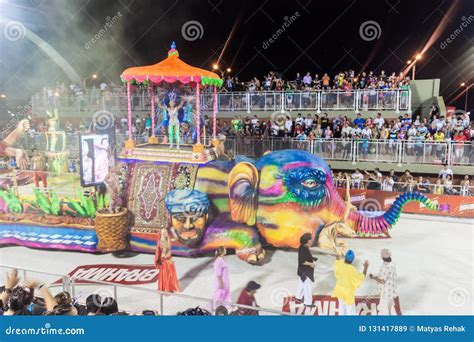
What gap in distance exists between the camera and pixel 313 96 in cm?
1536

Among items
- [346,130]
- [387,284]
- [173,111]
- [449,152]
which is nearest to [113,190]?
[173,111]

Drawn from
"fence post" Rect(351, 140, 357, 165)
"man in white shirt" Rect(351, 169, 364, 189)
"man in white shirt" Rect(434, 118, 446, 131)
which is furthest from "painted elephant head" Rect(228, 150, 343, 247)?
"man in white shirt" Rect(434, 118, 446, 131)

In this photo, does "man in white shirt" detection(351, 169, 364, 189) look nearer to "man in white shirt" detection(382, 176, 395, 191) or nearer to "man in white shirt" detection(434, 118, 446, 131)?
"man in white shirt" detection(382, 176, 395, 191)

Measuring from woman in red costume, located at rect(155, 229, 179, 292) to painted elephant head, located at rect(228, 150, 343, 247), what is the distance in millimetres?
1878

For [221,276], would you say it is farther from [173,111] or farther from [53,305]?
[173,111]

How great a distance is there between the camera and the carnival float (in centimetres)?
816

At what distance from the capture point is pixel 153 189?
9.03 m

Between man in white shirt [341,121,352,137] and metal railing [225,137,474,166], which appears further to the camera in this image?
man in white shirt [341,121,352,137]

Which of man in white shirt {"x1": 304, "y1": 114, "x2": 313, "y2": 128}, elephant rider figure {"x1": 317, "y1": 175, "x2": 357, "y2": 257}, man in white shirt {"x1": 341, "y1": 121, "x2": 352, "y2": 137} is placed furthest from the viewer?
man in white shirt {"x1": 304, "y1": 114, "x2": 313, "y2": 128}

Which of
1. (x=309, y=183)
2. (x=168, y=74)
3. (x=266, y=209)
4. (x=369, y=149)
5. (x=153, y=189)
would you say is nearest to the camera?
(x=309, y=183)

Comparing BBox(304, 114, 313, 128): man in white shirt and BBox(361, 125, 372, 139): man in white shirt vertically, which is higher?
BBox(304, 114, 313, 128): man in white shirt

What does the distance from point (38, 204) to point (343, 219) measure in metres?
6.72

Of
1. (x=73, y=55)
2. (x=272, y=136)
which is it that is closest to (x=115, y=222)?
(x=272, y=136)

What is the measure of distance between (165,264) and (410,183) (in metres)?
8.48
